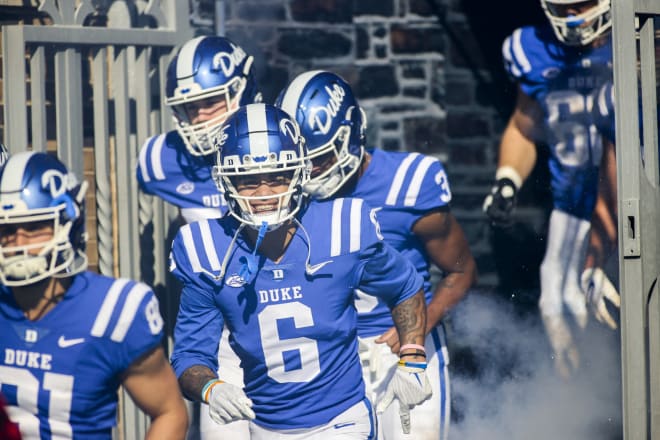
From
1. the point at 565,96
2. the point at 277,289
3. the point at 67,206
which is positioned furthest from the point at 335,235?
the point at 565,96

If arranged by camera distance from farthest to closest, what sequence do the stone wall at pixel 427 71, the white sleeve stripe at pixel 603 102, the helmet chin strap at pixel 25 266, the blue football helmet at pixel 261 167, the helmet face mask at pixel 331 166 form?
the stone wall at pixel 427 71 → the white sleeve stripe at pixel 603 102 → the helmet face mask at pixel 331 166 → the blue football helmet at pixel 261 167 → the helmet chin strap at pixel 25 266

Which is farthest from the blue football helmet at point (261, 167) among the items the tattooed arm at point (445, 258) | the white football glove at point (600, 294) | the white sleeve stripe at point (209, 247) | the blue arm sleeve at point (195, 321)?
the white football glove at point (600, 294)

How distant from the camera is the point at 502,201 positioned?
5156 mm

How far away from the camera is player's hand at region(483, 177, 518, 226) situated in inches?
203

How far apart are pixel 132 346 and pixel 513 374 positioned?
208 cm

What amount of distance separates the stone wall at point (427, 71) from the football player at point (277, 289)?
4.03 feet

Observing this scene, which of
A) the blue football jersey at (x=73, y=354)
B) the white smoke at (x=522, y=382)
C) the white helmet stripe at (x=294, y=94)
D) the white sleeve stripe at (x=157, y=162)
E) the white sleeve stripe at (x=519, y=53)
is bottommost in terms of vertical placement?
the white smoke at (x=522, y=382)

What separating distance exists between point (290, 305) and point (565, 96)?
172 cm

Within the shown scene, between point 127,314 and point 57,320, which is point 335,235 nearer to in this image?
point 127,314

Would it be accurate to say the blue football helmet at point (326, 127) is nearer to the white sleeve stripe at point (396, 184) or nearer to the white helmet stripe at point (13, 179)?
the white sleeve stripe at point (396, 184)

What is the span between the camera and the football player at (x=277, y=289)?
392 cm

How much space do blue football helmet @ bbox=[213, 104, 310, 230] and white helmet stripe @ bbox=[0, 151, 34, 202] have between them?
69 centimetres

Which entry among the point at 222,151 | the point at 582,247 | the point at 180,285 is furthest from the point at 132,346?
the point at 582,247

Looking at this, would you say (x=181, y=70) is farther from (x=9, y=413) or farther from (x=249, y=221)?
(x=9, y=413)
